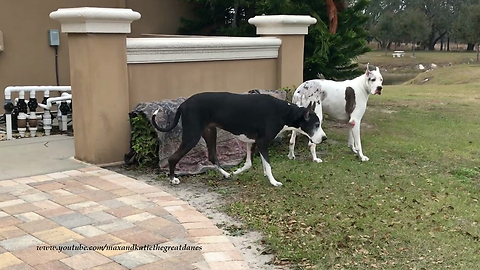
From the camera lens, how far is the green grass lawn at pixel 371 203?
4246 millimetres

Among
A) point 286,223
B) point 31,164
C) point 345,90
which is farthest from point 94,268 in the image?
point 345,90

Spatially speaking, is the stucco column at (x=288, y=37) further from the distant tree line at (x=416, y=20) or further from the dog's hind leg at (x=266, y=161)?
the distant tree line at (x=416, y=20)

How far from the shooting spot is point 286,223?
4.88 meters

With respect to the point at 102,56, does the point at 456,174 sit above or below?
below

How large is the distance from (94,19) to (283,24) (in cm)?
338

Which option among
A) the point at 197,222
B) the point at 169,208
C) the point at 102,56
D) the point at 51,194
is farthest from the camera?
the point at 102,56

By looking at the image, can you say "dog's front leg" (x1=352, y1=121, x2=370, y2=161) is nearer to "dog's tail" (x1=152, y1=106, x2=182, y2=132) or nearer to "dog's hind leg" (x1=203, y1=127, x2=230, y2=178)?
"dog's hind leg" (x1=203, y1=127, x2=230, y2=178)

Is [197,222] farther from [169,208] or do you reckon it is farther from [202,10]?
[202,10]

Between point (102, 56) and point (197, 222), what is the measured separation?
280cm

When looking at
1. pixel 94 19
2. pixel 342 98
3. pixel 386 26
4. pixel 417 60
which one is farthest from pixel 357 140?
pixel 386 26

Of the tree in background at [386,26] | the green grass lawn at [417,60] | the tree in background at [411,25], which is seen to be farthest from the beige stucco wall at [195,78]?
the tree in background at [411,25]

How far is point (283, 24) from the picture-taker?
876 centimetres

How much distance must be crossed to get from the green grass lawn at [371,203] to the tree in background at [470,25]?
116 feet

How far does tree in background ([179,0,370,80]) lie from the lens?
10609mm
